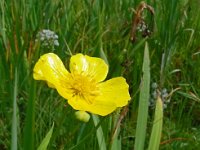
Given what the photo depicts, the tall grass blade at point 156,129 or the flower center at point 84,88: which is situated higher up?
the flower center at point 84,88

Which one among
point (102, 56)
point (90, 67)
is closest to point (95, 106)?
point (90, 67)

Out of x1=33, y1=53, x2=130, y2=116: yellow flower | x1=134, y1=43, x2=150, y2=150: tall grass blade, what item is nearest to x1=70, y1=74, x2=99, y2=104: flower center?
x1=33, y1=53, x2=130, y2=116: yellow flower

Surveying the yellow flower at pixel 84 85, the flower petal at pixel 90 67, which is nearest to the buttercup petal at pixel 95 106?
the yellow flower at pixel 84 85

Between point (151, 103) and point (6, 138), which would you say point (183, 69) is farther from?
point (6, 138)

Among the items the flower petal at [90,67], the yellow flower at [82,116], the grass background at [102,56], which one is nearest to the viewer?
the yellow flower at [82,116]

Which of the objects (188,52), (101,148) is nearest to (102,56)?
(101,148)

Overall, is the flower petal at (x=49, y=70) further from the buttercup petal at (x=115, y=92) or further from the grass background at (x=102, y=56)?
the grass background at (x=102, y=56)

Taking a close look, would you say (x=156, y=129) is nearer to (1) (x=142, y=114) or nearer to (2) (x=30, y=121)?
(1) (x=142, y=114)
